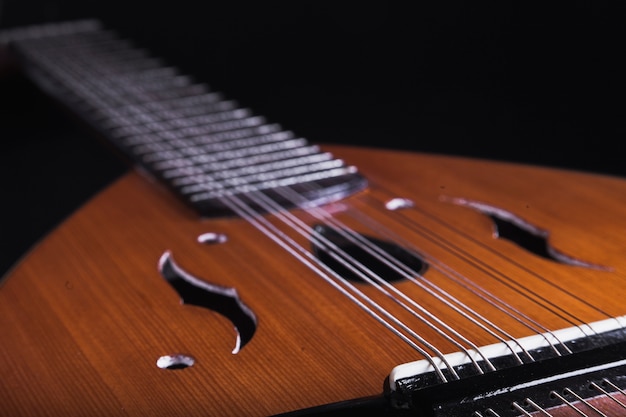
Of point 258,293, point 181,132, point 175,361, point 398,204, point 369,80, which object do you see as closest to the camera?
point 175,361

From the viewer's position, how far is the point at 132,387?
0.67 m

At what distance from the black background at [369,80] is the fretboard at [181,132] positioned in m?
0.14

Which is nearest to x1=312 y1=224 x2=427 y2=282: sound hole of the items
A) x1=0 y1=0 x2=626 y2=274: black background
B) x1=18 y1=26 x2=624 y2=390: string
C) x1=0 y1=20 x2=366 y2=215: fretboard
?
x1=18 y1=26 x2=624 y2=390: string

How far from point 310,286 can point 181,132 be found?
0.44 metres

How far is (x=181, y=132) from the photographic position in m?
1.19

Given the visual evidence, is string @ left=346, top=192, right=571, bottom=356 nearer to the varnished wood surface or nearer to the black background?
the varnished wood surface

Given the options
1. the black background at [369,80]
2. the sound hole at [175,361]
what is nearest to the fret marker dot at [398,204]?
the sound hole at [175,361]

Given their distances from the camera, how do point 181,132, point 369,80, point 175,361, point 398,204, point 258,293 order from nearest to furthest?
point 175,361
point 258,293
point 398,204
point 181,132
point 369,80

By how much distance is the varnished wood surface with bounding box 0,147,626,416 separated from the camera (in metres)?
0.67

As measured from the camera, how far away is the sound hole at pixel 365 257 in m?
0.85

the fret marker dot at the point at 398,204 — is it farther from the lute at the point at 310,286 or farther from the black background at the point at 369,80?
the black background at the point at 369,80

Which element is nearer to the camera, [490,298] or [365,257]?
[490,298]

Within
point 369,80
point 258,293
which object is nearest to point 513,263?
point 258,293

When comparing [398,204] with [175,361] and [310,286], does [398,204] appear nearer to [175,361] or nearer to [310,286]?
[310,286]
